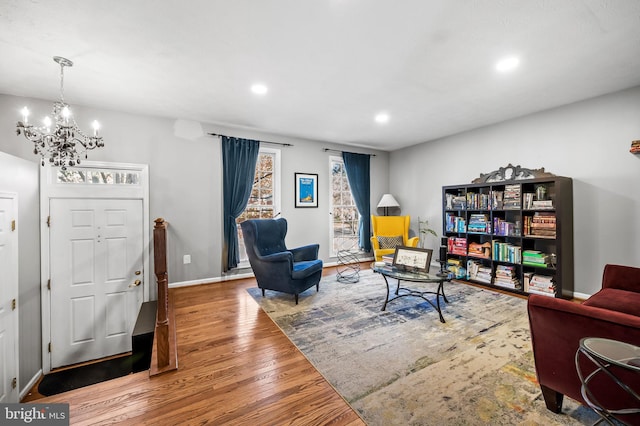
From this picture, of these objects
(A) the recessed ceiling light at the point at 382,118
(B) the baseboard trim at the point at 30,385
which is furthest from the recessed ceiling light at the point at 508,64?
(B) the baseboard trim at the point at 30,385

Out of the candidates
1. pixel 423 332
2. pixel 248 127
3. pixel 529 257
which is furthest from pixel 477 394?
pixel 248 127

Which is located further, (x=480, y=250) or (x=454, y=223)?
(x=454, y=223)

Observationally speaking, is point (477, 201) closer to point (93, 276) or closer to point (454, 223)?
point (454, 223)

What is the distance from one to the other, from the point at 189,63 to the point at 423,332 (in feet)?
11.2

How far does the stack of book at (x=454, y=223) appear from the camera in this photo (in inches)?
174

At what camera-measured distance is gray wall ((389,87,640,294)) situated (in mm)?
3098

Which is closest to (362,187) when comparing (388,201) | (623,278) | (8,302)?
(388,201)

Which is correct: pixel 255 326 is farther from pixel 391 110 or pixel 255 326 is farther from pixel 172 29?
pixel 391 110

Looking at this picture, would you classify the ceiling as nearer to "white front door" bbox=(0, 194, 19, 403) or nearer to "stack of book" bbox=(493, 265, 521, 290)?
"white front door" bbox=(0, 194, 19, 403)

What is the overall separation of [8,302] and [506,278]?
5669 millimetres

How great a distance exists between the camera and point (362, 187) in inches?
229

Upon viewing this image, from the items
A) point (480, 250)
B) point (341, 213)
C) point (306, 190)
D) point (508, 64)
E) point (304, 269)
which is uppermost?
point (508, 64)

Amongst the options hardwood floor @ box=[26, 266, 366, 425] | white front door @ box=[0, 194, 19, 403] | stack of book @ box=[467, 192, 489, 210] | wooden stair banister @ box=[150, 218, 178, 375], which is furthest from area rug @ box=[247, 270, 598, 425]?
white front door @ box=[0, 194, 19, 403]

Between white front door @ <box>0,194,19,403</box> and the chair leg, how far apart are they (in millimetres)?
3952
